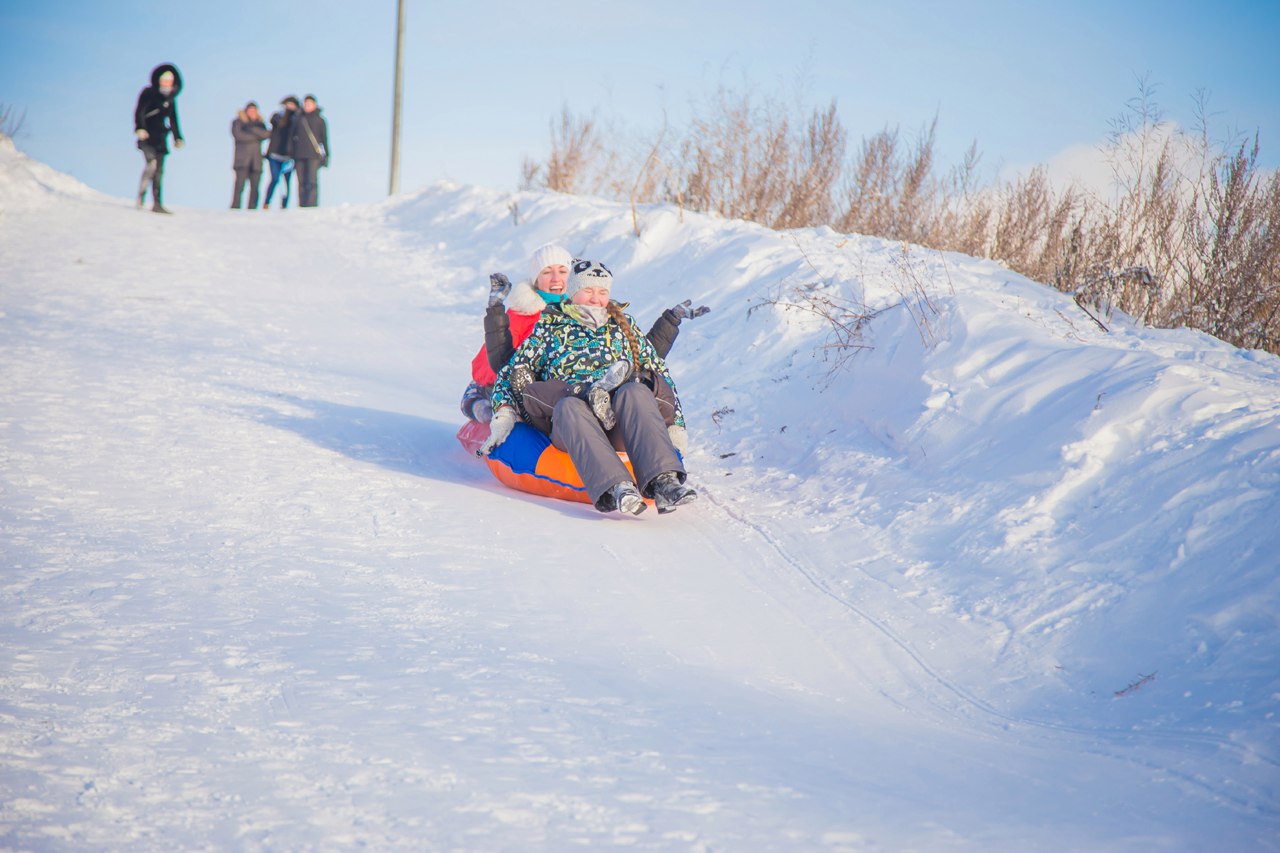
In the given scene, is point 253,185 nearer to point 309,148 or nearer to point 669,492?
point 309,148

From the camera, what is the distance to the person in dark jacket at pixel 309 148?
43.8 feet

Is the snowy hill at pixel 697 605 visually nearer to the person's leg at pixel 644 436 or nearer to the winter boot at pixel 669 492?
the winter boot at pixel 669 492

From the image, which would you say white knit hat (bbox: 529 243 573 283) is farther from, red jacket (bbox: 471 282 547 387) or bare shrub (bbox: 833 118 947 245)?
bare shrub (bbox: 833 118 947 245)

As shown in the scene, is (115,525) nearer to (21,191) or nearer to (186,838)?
(186,838)

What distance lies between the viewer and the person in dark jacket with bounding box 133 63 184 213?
1112 cm

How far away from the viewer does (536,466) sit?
161 inches

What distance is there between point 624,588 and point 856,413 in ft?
6.41

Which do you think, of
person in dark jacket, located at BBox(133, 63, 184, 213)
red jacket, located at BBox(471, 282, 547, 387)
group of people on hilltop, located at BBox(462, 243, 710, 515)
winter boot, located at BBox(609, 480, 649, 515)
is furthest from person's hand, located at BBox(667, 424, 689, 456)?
person in dark jacket, located at BBox(133, 63, 184, 213)

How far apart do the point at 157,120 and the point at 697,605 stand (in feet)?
34.9

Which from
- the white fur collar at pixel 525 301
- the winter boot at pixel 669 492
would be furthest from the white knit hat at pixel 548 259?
the winter boot at pixel 669 492

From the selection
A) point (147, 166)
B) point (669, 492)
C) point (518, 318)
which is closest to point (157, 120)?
point (147, 166)

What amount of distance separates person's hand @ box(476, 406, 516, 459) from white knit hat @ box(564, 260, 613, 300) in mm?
608

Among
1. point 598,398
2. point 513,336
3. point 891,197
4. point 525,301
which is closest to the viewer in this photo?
point 598,398

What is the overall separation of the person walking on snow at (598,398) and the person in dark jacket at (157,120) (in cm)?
884
